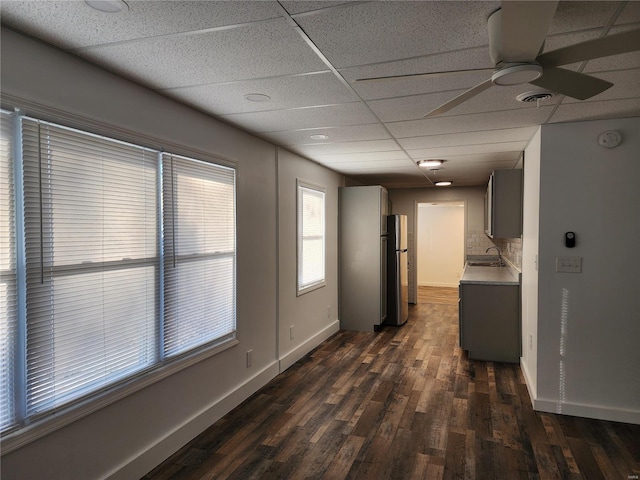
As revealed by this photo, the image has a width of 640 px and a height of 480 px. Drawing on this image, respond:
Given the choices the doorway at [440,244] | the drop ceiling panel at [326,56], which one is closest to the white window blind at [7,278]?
the drop ceiling panel at [326,56]

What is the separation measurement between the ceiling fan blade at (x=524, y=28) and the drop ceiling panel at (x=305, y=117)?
1.28 meters

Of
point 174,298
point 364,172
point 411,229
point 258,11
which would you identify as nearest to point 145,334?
point 174,298

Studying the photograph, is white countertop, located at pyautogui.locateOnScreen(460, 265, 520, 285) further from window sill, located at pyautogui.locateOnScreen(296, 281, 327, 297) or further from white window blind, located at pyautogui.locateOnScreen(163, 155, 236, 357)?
white window blind, located at pyautogui.locateOnScreen(163, 155, 236, 357)

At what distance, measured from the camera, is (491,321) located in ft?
14.5

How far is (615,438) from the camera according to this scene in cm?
279

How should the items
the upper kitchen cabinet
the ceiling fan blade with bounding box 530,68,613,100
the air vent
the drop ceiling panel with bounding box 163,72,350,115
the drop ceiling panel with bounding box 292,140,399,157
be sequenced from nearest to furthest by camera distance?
the ceiling fan blade with bounding box 530,68,613,100, the drop ceiling panel with bounding box 163,72,350,115, the air vent, the drop ceiling panel with bounding box 292,140,399,157, the upper kitchen cabinet

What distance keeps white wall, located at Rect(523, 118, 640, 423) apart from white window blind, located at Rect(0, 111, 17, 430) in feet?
10.8

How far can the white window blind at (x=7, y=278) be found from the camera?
1662mm

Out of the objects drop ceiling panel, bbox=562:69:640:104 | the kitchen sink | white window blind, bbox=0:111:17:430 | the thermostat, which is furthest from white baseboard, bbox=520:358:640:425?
the kitchen sink

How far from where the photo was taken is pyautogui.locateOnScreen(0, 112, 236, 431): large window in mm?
1714

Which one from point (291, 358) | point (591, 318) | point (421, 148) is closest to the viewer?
point (591, 318)

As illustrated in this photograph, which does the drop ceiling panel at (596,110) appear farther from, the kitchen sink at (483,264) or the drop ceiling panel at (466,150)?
the kitchen sink at (483,264)

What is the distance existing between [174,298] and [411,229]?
233 inches

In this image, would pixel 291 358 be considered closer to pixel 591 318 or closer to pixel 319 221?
pixel 319 221
